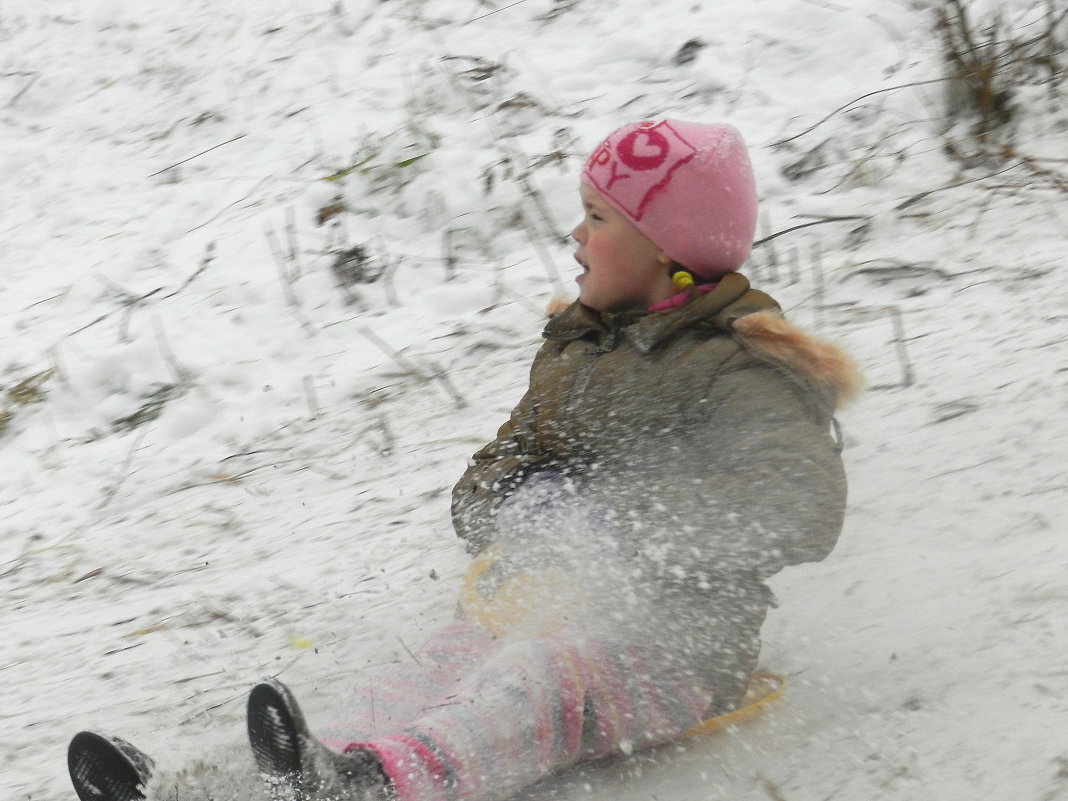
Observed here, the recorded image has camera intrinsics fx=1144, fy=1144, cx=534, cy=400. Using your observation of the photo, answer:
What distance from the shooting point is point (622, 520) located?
210 cm

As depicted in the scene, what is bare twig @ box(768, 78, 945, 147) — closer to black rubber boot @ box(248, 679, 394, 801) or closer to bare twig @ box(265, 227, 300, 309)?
bare twig @ box(265, 227, 300, 309)

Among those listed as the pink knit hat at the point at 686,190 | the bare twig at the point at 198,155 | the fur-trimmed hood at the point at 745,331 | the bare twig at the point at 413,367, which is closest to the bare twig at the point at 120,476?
the bare twig at the point at 413,367

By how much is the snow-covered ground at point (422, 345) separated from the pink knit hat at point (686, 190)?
0.64 metres

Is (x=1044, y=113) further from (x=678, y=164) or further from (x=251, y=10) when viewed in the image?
(x=251, y=10)

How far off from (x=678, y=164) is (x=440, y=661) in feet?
3.17

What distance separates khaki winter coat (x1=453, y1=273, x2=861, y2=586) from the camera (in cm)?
184

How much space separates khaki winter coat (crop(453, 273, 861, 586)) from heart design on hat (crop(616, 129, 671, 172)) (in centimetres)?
26

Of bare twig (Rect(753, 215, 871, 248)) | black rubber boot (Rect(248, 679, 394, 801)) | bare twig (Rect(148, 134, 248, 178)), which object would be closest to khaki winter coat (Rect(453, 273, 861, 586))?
black rubber boot (Rect(248, 679, 394, 801))

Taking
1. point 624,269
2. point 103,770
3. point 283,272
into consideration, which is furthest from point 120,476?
point 624,269

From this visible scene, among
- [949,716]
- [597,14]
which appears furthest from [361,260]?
[949,716]

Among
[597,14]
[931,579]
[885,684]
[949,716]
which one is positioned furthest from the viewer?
[597,14]

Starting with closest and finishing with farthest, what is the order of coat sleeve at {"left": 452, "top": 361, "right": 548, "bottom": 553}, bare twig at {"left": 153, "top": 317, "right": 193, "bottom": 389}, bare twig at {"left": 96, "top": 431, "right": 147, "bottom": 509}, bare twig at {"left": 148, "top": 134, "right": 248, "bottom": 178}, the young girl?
the young girl < coat sleeve at {"left": 452, "top": 361, "right": 548, "bottom": 553} < bare twig at {"left": 96, "top": 431, "right": 147, "bottom": 509} < bare twig at {"left": 153, "top": 317, "right": 193, "bottom": 389} < bare twig at {"left": 148, "top": 134, "right": 248, "bottom": 178}

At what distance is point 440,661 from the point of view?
1.91 meters

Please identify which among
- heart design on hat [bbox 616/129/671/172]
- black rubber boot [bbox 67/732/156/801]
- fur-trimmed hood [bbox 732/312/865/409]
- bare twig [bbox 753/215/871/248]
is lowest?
bare twig [bbox 753/215/871/248]
